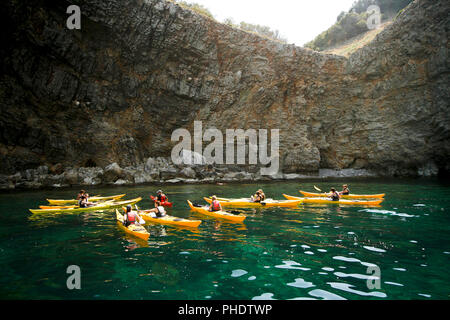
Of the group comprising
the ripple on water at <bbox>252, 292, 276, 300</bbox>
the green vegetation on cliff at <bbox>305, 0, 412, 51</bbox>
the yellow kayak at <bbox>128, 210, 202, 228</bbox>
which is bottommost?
the ripple on water at <bbox>252, 292, 276, 300</bbox>

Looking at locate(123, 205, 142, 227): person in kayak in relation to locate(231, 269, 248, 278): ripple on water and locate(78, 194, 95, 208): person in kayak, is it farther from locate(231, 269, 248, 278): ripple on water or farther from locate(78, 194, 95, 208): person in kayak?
locate(78, 194, 95, 208): person in kayak

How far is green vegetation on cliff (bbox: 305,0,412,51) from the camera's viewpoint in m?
65.7

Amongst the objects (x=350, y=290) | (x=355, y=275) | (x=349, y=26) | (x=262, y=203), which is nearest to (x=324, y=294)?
(x=350, y=290)

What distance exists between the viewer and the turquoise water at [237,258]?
5.77 meters

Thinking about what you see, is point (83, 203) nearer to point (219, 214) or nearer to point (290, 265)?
point (219, 214)

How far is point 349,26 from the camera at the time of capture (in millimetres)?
65812

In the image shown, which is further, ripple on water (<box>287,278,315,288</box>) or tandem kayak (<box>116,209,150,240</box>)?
tandem kayak (<box>116,209,150,240</box>)

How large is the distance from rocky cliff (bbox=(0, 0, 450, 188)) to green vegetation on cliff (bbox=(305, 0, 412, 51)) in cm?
3241

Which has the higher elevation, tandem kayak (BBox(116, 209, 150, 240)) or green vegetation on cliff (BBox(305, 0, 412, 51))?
green vegetation on cliff (BBox(305, 0, 412, 51))

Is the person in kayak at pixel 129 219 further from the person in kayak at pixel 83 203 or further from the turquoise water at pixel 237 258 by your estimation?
the person in kayak at pixel 83 203

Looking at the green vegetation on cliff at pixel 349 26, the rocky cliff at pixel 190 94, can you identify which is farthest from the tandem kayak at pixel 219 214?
the green vegetation on cliff at pixel 349 26

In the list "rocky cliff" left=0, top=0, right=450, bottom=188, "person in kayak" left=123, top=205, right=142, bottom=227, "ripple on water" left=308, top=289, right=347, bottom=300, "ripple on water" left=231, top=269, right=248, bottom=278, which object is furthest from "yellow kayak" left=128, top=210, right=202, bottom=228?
"rocky cliff" left=0, top=0, right=450, bottom=188

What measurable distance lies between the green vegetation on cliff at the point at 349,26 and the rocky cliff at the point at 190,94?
106ft
